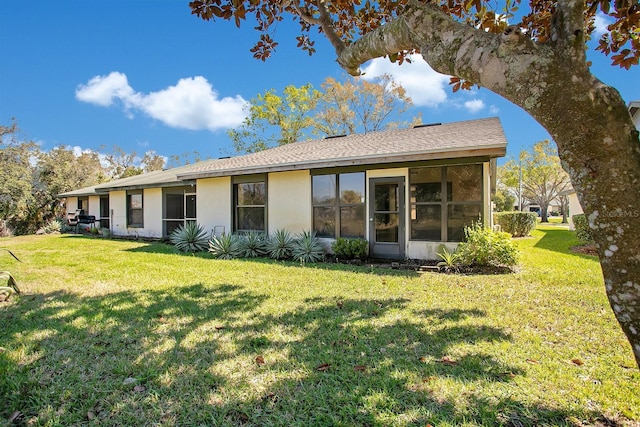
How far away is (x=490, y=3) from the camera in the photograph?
14.1ft

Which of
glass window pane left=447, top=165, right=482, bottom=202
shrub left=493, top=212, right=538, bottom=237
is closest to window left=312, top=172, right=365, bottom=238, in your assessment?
glass window pane left=447, top=165, right=482, bottom=202

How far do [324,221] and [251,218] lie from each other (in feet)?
10.3

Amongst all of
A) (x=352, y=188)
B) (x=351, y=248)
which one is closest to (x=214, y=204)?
(x=352, y=188)

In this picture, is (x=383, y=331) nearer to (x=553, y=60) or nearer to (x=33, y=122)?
(x=553, y=60)

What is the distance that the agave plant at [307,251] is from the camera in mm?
9070

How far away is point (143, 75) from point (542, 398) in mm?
19604

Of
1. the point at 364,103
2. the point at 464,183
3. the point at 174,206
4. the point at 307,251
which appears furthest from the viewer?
the point at 364,103

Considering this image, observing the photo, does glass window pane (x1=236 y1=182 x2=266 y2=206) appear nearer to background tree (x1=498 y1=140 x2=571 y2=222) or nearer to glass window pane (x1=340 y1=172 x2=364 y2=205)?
glass window pane (x1=340 y1=172 x2=364 y2=205)

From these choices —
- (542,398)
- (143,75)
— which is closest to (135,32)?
(143,75)

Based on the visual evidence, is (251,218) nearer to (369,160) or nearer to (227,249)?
(227,249)

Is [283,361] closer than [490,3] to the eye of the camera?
Yes

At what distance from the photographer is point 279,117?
29.2 metres

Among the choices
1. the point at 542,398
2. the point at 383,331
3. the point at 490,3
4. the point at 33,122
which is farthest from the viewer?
the point at 33,122

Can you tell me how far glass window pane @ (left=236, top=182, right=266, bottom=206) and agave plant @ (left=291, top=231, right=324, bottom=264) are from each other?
2.80 metres
